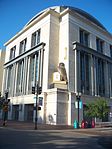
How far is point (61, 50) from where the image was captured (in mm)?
45156

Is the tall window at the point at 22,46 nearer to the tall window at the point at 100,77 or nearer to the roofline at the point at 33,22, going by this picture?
the roofline at the point at 33,22

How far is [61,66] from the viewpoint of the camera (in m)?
41.8

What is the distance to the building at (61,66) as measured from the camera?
38531 mm

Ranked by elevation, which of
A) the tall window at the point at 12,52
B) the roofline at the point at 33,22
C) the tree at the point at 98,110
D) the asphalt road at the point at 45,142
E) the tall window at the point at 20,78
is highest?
the roofline at the point at 33,22

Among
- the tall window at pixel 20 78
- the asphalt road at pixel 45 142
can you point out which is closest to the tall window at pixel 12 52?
the tall window at pixel 20 78

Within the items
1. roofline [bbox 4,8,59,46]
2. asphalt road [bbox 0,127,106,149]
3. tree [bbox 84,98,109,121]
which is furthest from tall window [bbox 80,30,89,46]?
asphalt road [bbox 0,127,106,149]

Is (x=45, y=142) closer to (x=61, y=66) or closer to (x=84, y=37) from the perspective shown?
(x=61, y=66)

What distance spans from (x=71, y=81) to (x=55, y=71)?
4.41 meters

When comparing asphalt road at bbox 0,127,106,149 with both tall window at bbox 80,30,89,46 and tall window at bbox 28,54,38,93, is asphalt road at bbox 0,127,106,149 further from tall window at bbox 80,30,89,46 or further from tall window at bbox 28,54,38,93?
tall window at bbox 80,30,89,46

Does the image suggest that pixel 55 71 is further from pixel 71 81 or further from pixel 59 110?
pixel 59 110

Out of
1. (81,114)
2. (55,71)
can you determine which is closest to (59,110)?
(81,114)

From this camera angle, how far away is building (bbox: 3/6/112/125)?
1517 inches

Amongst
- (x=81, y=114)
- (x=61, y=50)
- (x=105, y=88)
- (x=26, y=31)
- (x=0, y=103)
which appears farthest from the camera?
(x=26, y=31)

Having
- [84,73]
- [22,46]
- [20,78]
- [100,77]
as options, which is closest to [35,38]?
[22,46]
